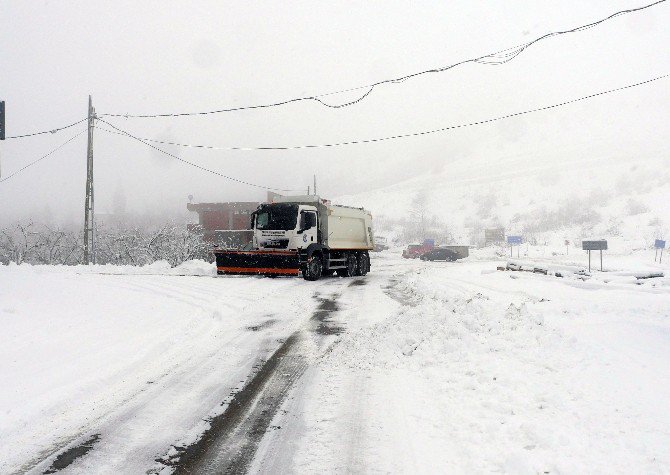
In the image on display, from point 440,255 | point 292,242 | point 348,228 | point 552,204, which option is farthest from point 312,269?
point 552,204

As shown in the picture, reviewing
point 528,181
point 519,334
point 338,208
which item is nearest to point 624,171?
point 528,181

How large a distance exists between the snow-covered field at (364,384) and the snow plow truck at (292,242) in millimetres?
7296

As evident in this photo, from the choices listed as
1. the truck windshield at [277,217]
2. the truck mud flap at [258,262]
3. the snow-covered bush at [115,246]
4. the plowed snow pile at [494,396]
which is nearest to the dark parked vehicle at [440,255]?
the snow-covered bush at [115,246]

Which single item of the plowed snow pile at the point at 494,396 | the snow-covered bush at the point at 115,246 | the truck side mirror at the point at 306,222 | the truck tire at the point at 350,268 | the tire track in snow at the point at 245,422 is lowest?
the tire track in snow at the point at 245,422

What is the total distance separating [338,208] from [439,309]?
11824 millimetres

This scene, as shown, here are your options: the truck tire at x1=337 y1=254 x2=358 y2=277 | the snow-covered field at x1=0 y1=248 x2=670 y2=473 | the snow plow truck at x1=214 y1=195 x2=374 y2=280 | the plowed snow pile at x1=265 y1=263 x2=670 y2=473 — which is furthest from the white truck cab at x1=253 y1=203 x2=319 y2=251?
the plowed snow pile at x1=265 y1=263 x2=670 y2=473

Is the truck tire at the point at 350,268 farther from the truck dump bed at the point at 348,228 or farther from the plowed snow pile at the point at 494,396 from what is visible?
the plowed snow pile at the point at 494,396

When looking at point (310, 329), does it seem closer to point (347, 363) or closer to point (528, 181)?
point (347, 363)

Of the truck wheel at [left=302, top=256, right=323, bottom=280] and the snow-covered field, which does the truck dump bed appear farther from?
the snow-covered field

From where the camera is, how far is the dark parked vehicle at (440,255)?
145 feet

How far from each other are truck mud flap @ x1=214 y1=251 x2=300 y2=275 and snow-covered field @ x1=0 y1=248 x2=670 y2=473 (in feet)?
23.4

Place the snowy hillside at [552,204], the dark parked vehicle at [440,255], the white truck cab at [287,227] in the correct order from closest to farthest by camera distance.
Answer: the white truck cab at [287,227] → the dark parked vehicle at [440,255] → the snowy hillside at [552,204]

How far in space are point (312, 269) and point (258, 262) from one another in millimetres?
2066

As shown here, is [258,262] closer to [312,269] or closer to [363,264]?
[312,269]
